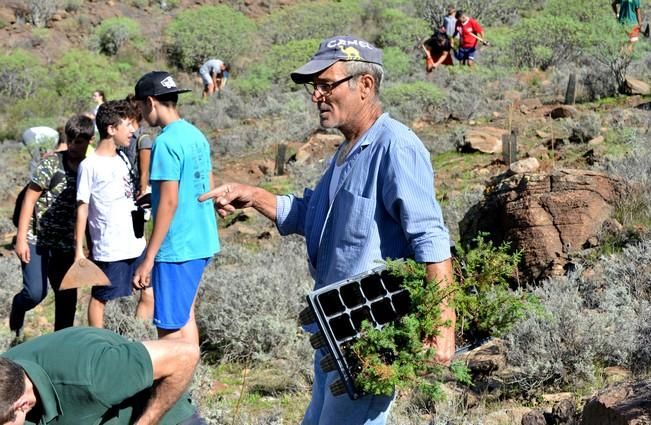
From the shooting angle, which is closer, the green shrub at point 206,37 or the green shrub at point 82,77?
the green shrub at point 82,77

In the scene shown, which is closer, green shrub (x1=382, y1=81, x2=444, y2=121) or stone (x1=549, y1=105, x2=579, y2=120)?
stone (x1=549, y1=105, x2=579, y2=120)

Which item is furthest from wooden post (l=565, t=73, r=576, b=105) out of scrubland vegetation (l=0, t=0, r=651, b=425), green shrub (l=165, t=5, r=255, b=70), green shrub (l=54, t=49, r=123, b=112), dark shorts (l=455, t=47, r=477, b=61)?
green shrub (l=165, t=5, r=255, b=70)

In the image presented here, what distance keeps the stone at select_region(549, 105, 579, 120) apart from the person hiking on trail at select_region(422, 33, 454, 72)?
6.81 metres

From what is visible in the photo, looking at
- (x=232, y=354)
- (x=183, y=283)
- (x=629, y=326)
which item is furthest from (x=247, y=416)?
(x=629, y=326)

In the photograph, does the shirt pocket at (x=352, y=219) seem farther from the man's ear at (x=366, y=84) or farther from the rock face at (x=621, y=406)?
the rock face at (x=621, y=406)

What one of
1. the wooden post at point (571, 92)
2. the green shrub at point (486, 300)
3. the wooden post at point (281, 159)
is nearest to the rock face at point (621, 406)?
the green shrub at point (486, 300)

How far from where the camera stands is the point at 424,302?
2.82 m

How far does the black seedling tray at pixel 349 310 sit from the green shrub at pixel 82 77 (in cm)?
2075

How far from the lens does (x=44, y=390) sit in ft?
9.18

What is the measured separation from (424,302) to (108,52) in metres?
28.3

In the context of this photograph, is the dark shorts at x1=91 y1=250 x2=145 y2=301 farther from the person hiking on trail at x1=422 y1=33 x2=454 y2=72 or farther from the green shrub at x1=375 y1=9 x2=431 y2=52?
the green shrub at x1=375 y1=9 x2=431 y2=52

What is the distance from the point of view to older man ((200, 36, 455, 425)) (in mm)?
2936

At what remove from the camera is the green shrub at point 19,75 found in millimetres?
24562

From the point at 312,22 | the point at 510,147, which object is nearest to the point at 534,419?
the point at 510,147
